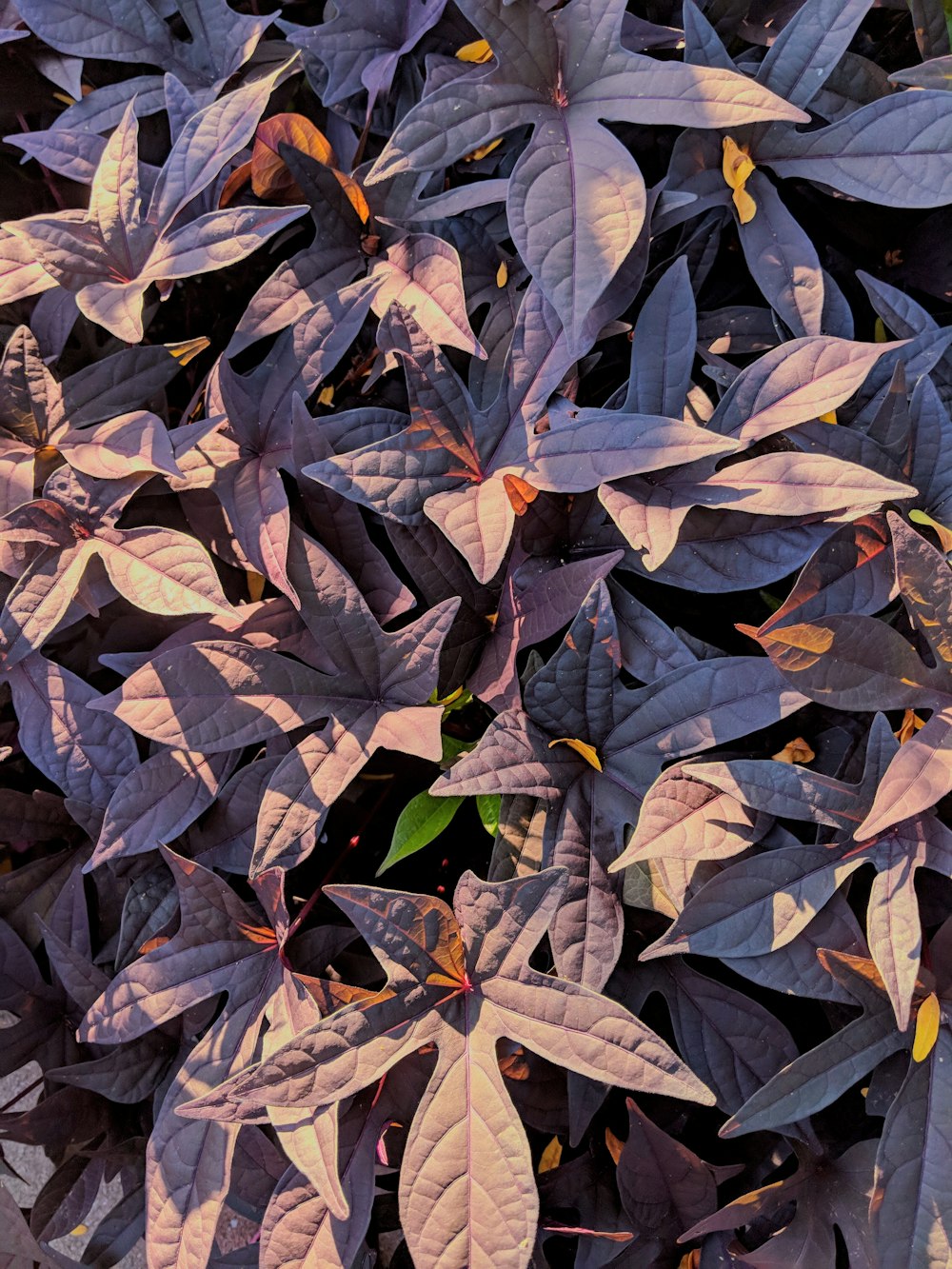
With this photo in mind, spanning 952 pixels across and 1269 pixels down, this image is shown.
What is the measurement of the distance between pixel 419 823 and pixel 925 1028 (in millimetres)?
388

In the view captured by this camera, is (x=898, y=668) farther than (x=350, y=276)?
No

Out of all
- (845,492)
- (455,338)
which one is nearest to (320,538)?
(455,338)

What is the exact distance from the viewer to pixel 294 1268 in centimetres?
68

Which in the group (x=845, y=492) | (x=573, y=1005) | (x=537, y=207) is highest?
(x=537, y=207)

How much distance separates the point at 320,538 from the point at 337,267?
25cm

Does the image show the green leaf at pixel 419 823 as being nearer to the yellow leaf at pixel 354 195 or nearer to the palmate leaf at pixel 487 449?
the palmate leaf at pixel 487 449

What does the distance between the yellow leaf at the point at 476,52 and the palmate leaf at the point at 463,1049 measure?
0.70 metres

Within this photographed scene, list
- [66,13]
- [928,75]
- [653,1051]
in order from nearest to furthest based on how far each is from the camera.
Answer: [653,1051] → [928,75] → [66,13]

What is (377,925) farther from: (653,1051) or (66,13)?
(66,13)

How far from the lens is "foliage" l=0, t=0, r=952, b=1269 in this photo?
626 mm

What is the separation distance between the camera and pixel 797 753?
713mm

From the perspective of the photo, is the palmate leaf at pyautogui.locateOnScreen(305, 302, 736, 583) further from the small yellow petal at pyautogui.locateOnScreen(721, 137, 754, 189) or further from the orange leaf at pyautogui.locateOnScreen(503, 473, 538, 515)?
the small yellow petal at pyautogui.locateOnScreen(721, 137, 754, 189)

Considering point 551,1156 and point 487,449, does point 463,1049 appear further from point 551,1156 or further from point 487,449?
point 487,449

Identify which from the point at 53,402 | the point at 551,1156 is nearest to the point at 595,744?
the point at 551,1156
